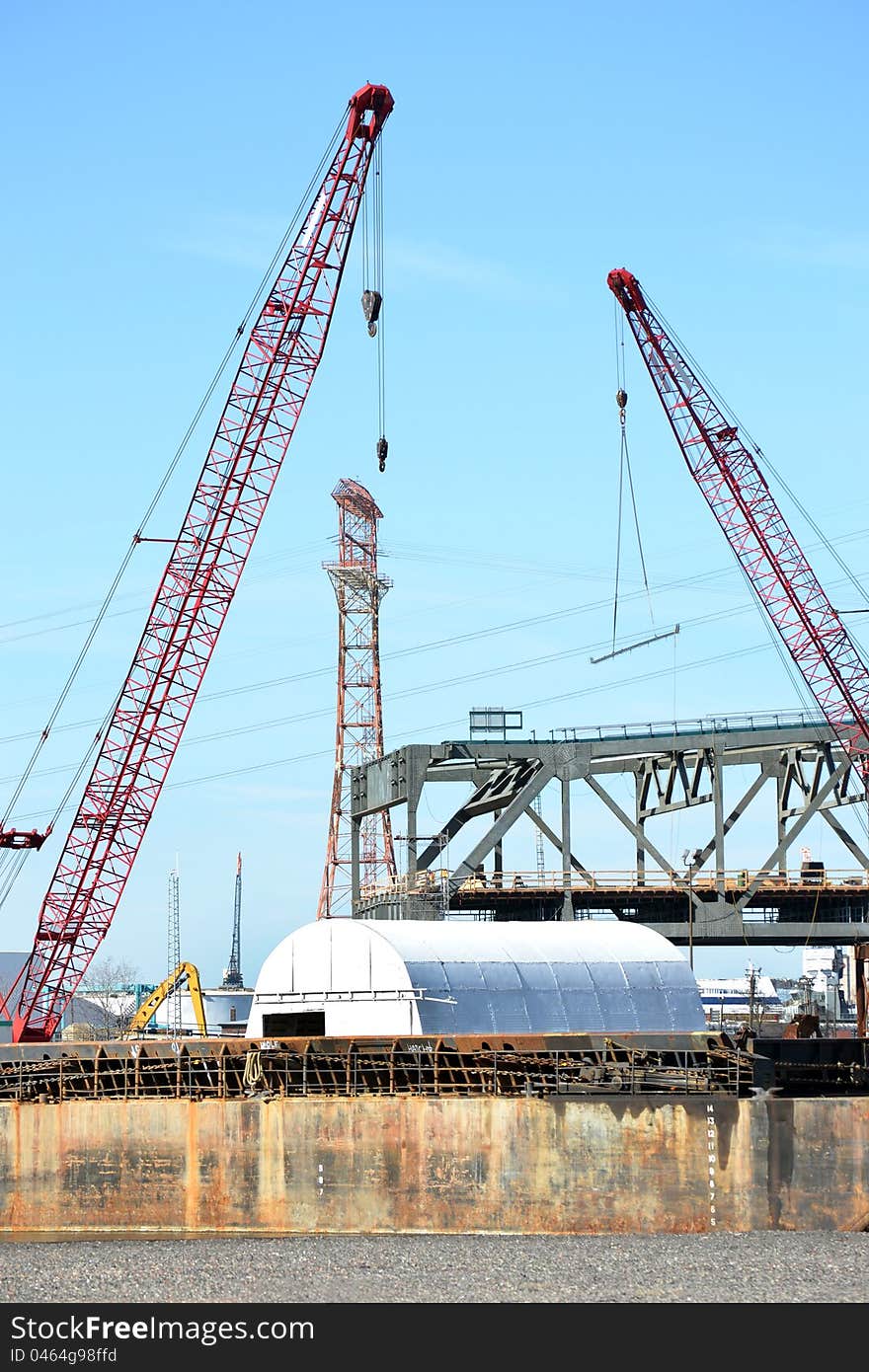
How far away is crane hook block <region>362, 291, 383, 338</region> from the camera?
274ft

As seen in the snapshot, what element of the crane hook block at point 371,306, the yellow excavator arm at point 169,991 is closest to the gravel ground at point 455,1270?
the yellow excavator arm at point 169,991

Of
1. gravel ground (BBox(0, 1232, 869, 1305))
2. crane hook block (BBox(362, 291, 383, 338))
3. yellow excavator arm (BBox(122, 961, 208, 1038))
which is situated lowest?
gravel ground (BBox(0, 1232, 869, 1305))

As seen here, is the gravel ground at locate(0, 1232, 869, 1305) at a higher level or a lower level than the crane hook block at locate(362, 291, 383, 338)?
lower

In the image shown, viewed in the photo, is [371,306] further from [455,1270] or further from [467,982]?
[455,1270]

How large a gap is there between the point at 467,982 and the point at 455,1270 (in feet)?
75.8

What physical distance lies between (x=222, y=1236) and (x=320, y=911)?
7983 cm

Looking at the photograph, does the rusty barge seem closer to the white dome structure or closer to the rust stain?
the rust stain

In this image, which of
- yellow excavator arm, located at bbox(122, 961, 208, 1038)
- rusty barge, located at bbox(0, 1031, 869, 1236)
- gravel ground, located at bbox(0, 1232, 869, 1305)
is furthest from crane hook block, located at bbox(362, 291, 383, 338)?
gravel ground, located at bbox(0, 1232, 869, 1305)

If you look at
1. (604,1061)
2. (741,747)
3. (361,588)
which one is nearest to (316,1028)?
(604,1061)

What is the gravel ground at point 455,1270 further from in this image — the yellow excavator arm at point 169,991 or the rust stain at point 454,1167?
the yellow excavator arm at point 169,991

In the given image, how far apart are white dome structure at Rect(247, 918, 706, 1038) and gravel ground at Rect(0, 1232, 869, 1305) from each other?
16.0 metres

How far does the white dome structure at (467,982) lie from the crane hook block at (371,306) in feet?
116

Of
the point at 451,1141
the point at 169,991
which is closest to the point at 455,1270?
the point at 451,1141

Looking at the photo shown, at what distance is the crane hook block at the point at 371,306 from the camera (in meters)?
83.4
